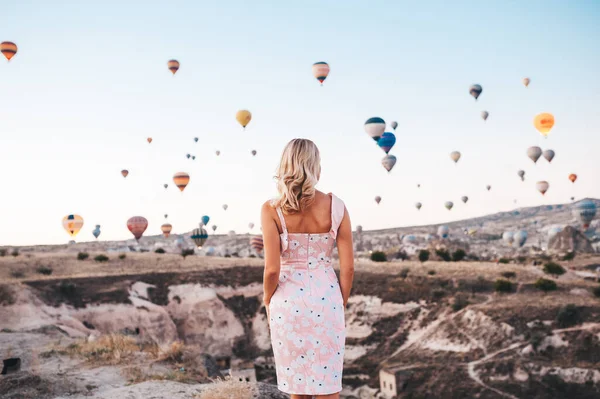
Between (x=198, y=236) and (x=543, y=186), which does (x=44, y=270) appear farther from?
(x=543, y=186)

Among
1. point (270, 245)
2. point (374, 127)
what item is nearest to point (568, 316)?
point (374, 127)

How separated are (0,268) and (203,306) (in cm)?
1424

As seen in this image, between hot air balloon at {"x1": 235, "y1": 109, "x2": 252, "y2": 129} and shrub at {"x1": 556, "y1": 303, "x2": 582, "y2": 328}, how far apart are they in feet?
72.6

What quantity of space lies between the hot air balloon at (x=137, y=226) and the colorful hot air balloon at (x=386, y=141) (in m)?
18.0

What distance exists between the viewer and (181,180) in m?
42.8

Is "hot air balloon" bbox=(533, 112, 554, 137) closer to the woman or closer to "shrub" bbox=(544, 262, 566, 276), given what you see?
"shrub" bbox=(544, 262, 566, 276)

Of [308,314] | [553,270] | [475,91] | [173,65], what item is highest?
[173,65]

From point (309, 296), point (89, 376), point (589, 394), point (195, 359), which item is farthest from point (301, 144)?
point (589, 394)

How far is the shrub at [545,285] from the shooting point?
40.0 meters

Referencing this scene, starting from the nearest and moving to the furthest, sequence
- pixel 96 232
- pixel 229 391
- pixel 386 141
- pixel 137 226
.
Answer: pixel 229 391 → pixel 386 141 → pixel 137 226 → pixel 96 232

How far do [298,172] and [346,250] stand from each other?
2.21ft

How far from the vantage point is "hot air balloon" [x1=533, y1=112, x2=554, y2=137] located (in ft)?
133

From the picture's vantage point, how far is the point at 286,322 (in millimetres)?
3910

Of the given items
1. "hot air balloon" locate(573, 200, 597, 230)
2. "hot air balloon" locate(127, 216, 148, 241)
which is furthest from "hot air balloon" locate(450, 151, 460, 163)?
"hot air balloon" locate(127, 216, 148, 241)
